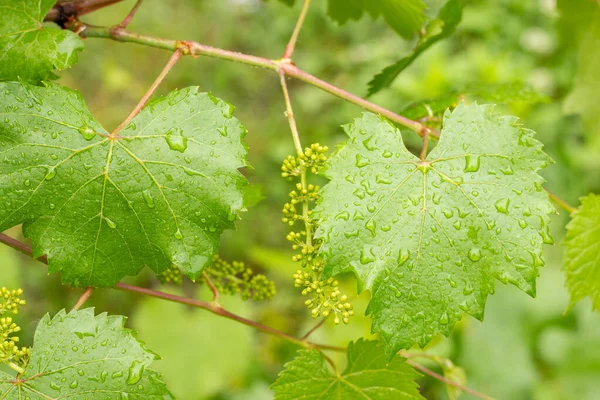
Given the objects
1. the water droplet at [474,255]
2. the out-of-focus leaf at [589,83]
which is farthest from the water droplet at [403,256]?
the out-of-focus leaf at [589,83]

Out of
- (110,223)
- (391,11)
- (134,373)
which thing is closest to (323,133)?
(391,11)

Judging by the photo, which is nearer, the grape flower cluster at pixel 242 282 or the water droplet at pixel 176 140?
the water droplet at pixel 176 140

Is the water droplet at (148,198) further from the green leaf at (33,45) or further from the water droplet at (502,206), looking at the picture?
the water droplet at (502,206)

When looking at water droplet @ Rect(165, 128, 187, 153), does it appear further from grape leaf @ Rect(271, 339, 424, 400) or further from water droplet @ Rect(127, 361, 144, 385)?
grape leaf @ Rect(271, 339, 424, 400)

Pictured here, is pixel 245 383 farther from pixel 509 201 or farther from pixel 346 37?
pixel 346 37

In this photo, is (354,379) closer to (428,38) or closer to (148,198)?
(148,198)

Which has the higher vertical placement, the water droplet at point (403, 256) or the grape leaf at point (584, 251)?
the grape leaf at point (584, 251)
